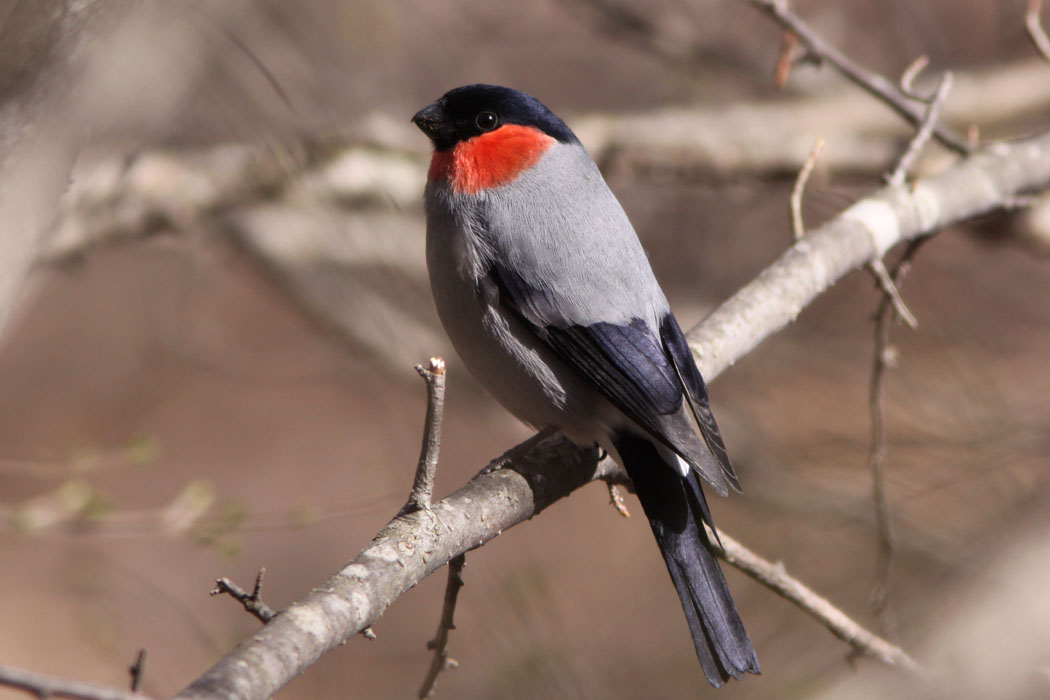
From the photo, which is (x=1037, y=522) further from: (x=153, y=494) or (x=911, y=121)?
(x=153, y=494)

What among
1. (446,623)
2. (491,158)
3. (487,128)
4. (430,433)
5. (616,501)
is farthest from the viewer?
(487,128)

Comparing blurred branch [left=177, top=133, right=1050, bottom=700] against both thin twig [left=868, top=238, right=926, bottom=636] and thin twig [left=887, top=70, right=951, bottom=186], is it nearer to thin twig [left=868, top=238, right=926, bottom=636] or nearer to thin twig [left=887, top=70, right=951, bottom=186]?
thin twig [left=887, top=70, right=951, bottom=186]

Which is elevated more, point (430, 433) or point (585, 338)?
point (585, 338)

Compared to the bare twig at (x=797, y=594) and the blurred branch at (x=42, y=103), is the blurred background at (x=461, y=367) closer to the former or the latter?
the blurred branch at (x=42, y=103)

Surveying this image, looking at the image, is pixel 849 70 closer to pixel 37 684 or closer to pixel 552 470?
pixel 552 470

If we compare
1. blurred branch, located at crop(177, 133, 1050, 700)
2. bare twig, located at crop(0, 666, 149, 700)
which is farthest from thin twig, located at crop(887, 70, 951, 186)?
bare twig, located at crop(0, 666, 149, 700)

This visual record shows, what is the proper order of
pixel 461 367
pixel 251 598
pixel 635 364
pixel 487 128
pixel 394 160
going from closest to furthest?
pixel 251 598, pixel 635 364, pixel 487 128, pixel 394 160, pixel 461 367

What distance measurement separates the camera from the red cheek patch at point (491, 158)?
2791 millimetres

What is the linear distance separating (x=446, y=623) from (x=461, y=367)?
257cm

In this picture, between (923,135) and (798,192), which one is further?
(923,135)

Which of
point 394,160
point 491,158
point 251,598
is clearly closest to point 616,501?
point 491,158

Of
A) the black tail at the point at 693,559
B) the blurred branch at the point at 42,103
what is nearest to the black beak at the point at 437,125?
the black tail at the point at 693,559

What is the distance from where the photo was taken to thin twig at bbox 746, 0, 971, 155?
299 centimetres

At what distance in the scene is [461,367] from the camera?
15.0ft
